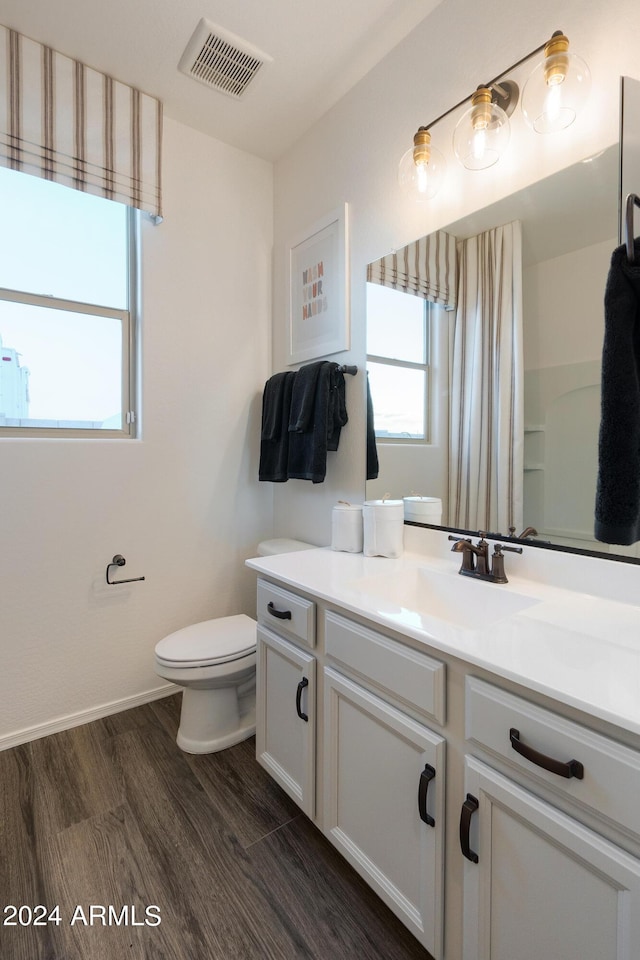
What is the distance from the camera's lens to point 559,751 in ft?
2.42

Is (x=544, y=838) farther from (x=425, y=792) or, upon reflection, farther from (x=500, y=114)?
(x=500, y=114)

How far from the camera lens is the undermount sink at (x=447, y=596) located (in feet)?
4.03

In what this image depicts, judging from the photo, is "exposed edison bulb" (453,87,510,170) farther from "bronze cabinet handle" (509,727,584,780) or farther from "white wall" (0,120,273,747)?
"bronze cabinet handle" (509,727,584,780)

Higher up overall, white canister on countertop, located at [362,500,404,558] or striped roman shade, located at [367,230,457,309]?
striped roman shade, located at [367,230,457,309]

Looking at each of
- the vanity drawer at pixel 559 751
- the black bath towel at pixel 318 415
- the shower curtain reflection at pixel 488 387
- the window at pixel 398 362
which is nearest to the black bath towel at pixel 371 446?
the window at pixel 398 362

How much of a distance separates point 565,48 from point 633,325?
0.88 meters

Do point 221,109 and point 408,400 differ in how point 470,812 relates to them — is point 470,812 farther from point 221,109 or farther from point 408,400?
point 221,109

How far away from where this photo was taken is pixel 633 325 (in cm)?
83

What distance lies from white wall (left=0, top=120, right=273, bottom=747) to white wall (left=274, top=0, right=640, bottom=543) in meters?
0.21

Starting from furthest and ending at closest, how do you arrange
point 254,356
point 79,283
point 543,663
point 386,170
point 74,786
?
point 254,356
point 79,283
point 386,170
point 74,786
point 543,663

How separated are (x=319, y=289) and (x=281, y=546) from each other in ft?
4.13

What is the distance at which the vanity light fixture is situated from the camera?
115 centimetres

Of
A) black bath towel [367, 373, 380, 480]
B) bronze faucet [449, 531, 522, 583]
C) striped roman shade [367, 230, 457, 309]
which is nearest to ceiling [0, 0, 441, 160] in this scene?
striped roman shade [367, 230, 457, 309]

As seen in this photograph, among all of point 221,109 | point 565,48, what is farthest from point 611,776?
point 221,109
